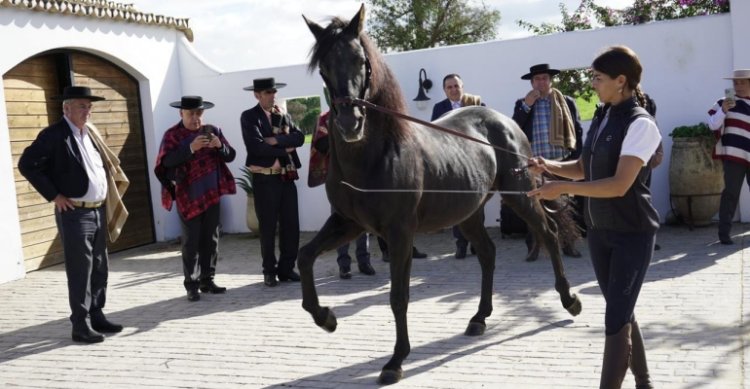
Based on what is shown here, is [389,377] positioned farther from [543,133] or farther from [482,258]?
[543,133]

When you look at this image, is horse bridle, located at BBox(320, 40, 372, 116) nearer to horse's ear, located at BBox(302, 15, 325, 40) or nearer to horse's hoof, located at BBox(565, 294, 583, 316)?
horse's ear, located at BBox(302, 15, 325, 40)

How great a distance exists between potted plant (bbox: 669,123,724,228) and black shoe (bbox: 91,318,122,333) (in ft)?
23.3

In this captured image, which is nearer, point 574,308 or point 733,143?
point 574,308

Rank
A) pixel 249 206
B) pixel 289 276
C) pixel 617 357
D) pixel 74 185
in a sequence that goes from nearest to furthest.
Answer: pixel 617 357, pixel 74 185, pixel 289 276, pixel 249 206

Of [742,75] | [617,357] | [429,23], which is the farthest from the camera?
[429,23]

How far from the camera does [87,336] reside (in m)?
5.92

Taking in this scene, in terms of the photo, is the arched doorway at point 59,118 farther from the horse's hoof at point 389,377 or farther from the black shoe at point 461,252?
the horse's hoof at point 389,377

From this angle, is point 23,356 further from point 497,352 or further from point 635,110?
point 635,110

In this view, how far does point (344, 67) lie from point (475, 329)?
90.3 inches

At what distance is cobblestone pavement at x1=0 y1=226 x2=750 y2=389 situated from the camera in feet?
15.0

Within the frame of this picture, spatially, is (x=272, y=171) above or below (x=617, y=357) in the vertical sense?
above

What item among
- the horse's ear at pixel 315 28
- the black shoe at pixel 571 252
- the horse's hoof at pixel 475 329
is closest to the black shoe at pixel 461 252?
the black shoe at pixel 571 252

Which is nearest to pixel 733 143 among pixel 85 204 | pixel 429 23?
pixel 85 204

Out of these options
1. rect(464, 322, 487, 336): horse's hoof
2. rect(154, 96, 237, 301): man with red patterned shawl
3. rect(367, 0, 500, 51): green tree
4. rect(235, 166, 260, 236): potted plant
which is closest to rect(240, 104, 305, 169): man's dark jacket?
rect(154, 96, 237, 301): man with red patterned shawl
